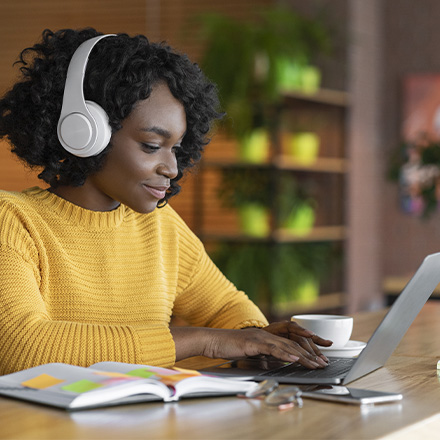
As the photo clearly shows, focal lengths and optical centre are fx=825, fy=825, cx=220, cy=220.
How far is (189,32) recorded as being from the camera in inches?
199

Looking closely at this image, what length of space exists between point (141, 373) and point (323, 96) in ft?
13.5

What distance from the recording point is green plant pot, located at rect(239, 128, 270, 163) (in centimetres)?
452

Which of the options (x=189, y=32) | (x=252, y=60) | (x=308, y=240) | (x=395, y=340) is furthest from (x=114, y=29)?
(x=395, y=340)

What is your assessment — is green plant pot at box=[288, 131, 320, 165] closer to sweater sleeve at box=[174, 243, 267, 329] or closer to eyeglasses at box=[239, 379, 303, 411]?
sweater sleeve at box=[174, 243, 267, 329]

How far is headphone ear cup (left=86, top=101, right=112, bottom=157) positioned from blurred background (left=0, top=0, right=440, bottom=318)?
2.32 meters

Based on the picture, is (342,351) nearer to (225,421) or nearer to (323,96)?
(225,421)

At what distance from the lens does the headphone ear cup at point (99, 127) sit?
152cm

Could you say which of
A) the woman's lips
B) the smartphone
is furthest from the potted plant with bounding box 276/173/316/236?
the smartphone

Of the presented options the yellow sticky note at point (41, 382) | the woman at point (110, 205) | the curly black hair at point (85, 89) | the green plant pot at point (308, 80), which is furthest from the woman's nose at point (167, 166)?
the green plant pot at point (308, 80)

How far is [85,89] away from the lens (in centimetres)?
157

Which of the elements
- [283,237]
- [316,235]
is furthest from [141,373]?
[316,235]

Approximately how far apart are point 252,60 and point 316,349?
3.32 m

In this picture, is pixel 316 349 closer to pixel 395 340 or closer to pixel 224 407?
pixel 395 340

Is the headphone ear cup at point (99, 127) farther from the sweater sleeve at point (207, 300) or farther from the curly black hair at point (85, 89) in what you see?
the sweater sleeve at point (207, 300)
